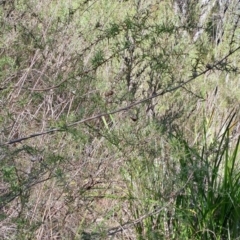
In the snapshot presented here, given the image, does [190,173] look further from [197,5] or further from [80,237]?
[197,5]

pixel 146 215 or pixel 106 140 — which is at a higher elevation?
pixel 106 140

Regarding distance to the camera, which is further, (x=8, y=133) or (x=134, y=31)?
(x=8, y=133)

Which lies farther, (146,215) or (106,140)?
(106,140)

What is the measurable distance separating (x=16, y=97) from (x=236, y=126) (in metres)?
1.93

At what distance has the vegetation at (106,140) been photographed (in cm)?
246

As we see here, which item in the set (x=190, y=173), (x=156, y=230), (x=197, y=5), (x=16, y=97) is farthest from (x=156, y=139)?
(x=197, y=5)

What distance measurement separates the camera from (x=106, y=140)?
2768 millimetres

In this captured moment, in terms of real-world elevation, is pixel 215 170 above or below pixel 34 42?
below

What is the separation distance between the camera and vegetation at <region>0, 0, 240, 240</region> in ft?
8.07

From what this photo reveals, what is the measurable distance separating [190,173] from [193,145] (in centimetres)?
57

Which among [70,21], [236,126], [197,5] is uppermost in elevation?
[70,21]

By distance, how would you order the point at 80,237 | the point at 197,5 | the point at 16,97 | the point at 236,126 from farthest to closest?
the point at 236,126 < the point at 197,5 < the point at 80,237 < the point at 16,97

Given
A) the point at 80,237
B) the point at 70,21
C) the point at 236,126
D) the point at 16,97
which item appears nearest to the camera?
the point at 16,97

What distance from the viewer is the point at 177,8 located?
10.9 ft
